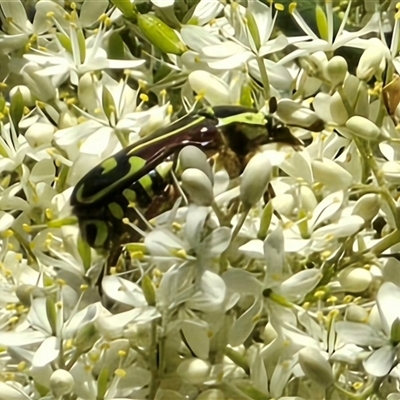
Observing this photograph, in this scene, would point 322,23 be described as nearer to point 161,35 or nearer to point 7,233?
point 161,35

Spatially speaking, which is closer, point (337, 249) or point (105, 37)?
point (337, 249)

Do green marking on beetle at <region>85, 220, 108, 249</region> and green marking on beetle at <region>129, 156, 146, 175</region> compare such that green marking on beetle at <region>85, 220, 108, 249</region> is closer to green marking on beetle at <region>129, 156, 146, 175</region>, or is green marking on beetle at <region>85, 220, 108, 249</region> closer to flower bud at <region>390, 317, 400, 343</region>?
green marking on beetle at <region>129, 156, 146, 175</region>

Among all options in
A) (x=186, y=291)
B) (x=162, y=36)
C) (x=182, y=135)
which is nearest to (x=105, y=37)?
(x=162, y=36)

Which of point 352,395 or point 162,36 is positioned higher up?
point 162,36

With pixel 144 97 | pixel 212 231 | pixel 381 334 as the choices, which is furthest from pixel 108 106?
pixel 381 334

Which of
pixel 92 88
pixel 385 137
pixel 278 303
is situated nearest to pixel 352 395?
pixel 278 303

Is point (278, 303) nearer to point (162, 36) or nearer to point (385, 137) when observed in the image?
point (385, 137)

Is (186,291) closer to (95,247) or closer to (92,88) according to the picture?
(95,247)
